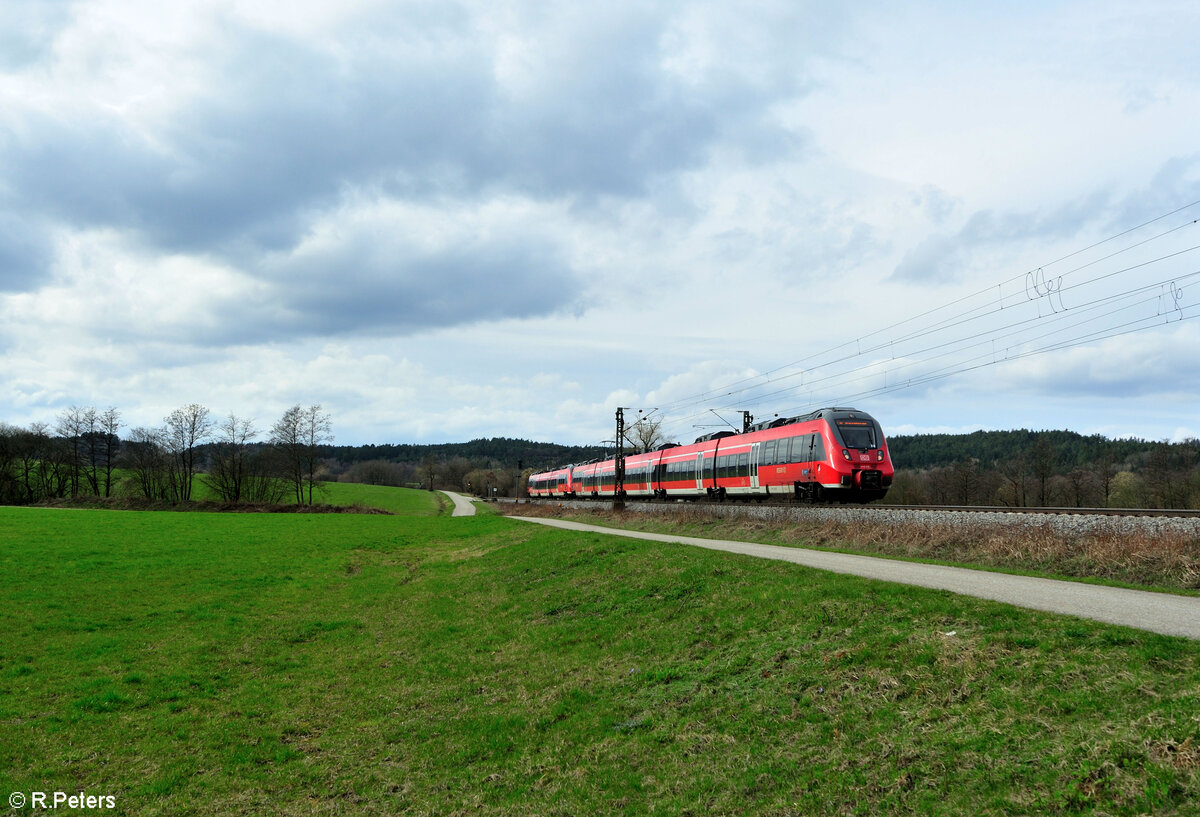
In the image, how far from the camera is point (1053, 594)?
10.9 meters

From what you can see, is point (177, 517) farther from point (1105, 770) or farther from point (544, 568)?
→ point (1105, 770)

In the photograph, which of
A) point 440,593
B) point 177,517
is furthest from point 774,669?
point 177,517

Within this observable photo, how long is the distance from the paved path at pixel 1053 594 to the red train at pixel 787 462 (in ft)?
40.6

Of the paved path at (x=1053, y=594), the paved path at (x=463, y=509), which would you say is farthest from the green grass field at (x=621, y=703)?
the paved path at (x=463, y=509)

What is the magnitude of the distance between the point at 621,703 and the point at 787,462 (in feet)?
77.4

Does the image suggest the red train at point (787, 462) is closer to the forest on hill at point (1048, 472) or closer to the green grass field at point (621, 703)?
the green grass field at point (621, 703)

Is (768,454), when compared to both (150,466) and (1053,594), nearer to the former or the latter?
(1053,594)

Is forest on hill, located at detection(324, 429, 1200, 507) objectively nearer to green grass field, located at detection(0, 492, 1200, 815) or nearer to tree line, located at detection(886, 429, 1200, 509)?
tree line, located at detection(886, 429, 1200, 509)

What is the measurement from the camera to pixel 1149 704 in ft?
19.8

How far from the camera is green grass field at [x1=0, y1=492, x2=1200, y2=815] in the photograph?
19.6 ft

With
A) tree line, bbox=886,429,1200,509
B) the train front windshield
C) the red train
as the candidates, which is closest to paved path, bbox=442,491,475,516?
the red train

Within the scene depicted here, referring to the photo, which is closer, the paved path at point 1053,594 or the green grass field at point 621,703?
the green grass field at point 621,703

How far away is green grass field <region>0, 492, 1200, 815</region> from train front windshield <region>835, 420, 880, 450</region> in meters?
13.6

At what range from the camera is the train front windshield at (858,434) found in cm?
2858
